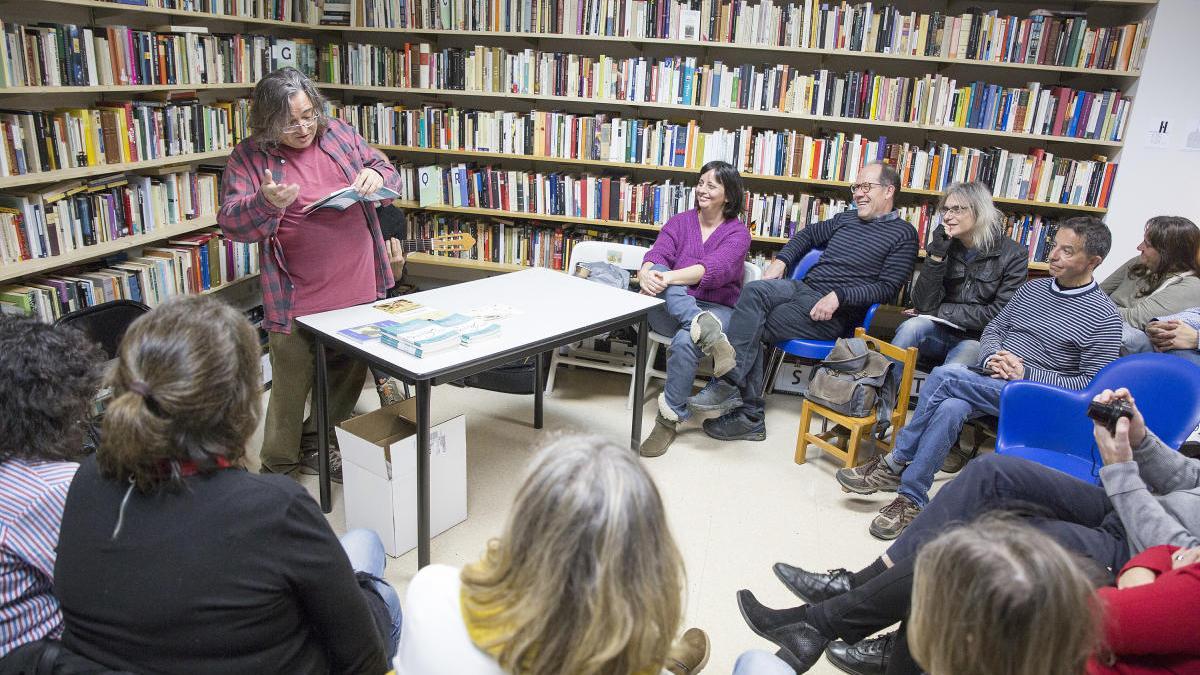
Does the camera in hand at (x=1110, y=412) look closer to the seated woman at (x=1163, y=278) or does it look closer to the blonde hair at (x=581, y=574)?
the seated woman at (x=1163, y=278)

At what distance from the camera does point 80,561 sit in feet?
3.69

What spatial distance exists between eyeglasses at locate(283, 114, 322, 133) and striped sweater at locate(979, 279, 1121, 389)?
9.14 feet

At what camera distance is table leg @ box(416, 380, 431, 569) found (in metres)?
2.34

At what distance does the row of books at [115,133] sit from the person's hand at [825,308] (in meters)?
3.05

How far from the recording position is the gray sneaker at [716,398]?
361cm

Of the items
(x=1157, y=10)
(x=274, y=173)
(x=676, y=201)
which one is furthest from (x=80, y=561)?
(x=1157, y=10)

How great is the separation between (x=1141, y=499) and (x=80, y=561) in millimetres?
2185

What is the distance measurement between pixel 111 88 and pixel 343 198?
1.28 meters

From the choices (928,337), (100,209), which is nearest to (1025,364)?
(928,337)

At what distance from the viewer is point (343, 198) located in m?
2.74

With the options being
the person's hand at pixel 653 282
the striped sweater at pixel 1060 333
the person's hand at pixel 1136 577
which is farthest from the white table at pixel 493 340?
the person's hand at pixel 1136 577

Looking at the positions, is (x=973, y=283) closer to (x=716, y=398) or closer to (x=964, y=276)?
(x=964, y=276)

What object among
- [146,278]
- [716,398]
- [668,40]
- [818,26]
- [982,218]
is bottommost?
[716,398]

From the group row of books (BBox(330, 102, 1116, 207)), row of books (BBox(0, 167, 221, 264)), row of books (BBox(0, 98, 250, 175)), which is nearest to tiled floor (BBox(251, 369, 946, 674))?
row of books (BBox(0, 167, 221, 264))
